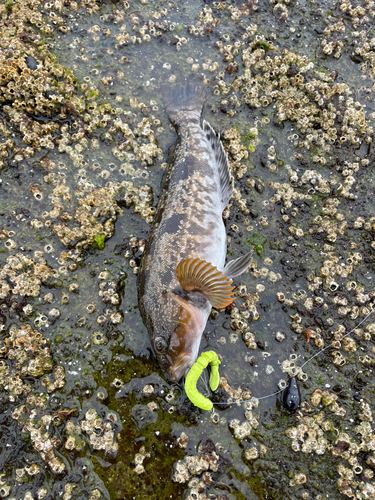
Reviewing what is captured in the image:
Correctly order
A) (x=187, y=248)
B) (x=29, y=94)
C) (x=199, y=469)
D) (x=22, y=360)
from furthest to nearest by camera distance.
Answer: (x=29, y=94)
(x=187, y=248)
(x=22, y=360)
(x=199, y=469)

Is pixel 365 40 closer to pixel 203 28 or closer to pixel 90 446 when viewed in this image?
pixel 203 28

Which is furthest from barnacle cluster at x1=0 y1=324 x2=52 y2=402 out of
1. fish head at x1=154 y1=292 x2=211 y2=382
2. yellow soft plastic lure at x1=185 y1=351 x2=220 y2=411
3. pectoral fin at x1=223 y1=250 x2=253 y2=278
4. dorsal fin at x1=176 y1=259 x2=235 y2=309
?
pectoral fin at x1=223 y1=250 x2=253 y2=278

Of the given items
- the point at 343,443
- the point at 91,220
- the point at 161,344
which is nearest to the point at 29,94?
the point at 91,220

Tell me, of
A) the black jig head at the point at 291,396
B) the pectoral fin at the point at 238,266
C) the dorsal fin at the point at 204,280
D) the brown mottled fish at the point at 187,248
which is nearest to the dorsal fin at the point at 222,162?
the brown mottled fish at the point at 187,248

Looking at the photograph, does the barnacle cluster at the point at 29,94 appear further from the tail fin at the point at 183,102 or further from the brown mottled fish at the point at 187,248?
the brown mottled fish at the point at 187,248

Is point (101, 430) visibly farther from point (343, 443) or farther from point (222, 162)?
point (222, 162)

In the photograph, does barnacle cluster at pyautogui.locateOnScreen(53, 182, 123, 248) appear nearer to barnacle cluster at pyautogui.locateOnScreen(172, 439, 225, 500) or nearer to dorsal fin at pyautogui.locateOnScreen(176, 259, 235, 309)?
dorsal fin at pyautogui.locateOnScreen(176, 259, 235, 309)

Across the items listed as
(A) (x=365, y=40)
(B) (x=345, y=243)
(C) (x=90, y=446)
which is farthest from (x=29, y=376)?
(A) (x=365, y=40)
